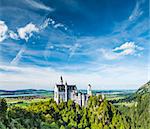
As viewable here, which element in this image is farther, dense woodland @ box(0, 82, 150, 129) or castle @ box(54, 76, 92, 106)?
castle @ box(54, 76, 92, 106)

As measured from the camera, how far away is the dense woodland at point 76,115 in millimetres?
2948

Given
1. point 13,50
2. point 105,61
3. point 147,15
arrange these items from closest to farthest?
point 13,50 → point 147,15 → point 105,61

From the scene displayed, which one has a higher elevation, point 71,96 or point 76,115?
point 71,96

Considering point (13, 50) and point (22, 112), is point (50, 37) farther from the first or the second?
point (22, 112)

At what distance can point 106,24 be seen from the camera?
110 inches

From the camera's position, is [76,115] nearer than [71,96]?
No

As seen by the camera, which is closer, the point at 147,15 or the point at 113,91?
the point at 147,15

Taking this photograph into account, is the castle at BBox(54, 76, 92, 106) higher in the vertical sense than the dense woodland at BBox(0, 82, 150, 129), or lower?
higher

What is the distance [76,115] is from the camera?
4344 millimetres

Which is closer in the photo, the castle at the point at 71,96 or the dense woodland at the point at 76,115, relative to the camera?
the dense woodland at the point at 76,115

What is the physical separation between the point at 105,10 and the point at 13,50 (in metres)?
0.67

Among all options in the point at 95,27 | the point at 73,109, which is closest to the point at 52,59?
the point at 95,27

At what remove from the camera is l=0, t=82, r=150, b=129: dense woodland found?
2.95 metres

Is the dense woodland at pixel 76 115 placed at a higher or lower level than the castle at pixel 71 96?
lower
